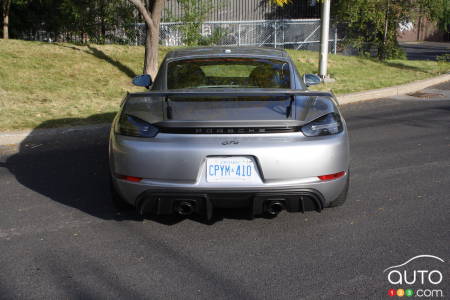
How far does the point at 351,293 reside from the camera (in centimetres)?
342

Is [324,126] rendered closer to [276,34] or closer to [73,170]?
[73,170]

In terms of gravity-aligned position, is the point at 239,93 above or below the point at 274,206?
above

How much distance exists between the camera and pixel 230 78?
18.1 feet

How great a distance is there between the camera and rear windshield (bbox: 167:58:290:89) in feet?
17.2

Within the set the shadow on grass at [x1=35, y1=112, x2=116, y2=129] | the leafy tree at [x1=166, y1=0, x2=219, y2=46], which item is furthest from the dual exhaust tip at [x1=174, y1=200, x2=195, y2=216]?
the leafy tree at [x1=166, y1=0, x2=219, y2=46]

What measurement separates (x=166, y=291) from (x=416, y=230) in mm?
2134

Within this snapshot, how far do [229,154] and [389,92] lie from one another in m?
10.4

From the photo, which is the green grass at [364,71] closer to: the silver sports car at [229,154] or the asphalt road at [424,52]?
the asphalt road at [424,52]

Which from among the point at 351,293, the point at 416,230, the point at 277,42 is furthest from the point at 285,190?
the point at 277,42

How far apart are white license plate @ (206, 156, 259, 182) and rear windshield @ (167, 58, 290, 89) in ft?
4.30

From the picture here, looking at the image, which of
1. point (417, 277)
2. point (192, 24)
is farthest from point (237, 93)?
point (192, 24)

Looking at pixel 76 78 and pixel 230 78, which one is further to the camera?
pixel 76 78

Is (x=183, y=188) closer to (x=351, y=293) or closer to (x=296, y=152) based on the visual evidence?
(x=296, y=152)

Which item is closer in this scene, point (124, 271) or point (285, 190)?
point (124, 271)
